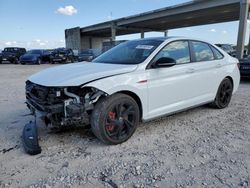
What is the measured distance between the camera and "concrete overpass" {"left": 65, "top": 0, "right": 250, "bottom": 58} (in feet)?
73.6

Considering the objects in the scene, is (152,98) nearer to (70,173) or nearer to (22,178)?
(70,173)

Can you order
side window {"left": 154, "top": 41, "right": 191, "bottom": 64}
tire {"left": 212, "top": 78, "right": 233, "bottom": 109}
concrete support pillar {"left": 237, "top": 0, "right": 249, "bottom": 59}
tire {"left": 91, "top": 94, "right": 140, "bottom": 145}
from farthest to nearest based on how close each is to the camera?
concrete support pillar {"left": 237, "top": 0, "right": 249, "bottom": 59}, tire {"left": 212, "top": 78, "right": 233, "bottom": 109}, side window {"left": 154, "top": 41, "right": 191, "bottom": 64}, tire {"left": 91, "top": 94, "right": 140, "bottom": 145}

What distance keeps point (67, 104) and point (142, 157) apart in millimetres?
1235

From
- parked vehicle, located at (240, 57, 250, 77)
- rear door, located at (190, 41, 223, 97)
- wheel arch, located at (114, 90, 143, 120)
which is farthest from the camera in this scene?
parked vehicle, located at (240, 57, 250, 77)

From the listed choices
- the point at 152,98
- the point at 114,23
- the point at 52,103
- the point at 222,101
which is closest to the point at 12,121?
the point at 52,103

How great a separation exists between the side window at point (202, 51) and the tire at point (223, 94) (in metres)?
0.74

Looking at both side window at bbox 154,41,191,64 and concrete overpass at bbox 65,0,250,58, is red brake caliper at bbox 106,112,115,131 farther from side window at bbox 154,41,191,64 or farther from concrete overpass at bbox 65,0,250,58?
concrete overpass at bbox 65,0,250,58

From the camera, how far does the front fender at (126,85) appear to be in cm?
346

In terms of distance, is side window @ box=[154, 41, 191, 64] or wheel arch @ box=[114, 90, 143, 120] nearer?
wheel arch @ box=[114, 90, 143, 120]

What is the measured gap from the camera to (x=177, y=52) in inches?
178

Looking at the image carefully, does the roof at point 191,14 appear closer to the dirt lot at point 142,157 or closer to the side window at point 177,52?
the side window at point 177,52

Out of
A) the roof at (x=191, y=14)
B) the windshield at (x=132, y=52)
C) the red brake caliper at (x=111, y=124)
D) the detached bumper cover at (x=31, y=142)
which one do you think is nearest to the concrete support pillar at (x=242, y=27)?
the roof at (x=191, y=14)

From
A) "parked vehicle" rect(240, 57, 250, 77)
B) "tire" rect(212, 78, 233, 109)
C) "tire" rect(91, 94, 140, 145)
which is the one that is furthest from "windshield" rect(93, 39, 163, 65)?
"parked vehicle" rect(240, 57, 250, 77)

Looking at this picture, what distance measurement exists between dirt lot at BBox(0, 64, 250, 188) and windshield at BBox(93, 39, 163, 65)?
4.07 feet
